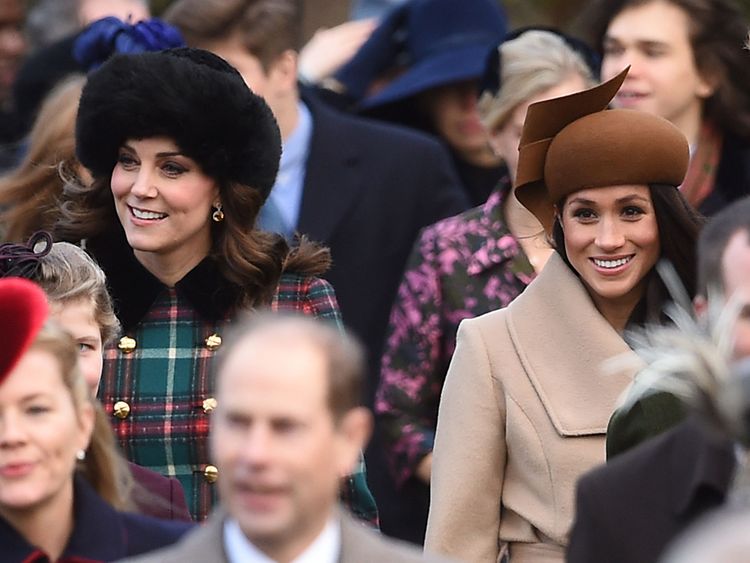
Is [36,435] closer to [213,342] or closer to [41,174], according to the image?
[213,342]

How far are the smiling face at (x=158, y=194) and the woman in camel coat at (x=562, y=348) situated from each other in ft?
2.74

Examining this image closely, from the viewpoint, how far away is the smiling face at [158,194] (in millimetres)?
6062

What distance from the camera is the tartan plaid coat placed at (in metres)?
5.95

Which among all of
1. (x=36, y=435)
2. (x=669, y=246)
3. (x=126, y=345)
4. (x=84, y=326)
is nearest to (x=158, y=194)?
(x=126, y=345)

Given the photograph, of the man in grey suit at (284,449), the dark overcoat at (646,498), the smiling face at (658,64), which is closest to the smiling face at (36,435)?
the man in grey suit at (284,449)

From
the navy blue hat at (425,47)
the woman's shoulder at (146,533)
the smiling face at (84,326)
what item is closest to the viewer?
the woman's shoulder at (146,533)

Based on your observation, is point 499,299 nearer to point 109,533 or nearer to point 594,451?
point 594,451

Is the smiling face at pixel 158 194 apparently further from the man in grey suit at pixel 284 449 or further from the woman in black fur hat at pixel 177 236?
the man in grey suit at pixel 284 449

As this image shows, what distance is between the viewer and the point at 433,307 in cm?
701

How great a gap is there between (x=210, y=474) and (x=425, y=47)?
3.31 m

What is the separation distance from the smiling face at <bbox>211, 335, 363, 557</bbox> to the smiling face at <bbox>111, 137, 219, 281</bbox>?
7.04ft

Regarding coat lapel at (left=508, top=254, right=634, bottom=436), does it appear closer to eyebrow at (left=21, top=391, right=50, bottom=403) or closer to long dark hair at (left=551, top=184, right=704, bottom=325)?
long dark hair at (left=551, top=184, right=704, bottom=325)

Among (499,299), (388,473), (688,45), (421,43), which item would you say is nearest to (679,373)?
(499,299)

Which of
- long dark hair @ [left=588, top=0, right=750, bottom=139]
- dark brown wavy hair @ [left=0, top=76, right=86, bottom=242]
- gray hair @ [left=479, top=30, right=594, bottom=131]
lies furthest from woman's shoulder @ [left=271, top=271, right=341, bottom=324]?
long dark hair @ [left=588, top=0, right=750, bottom=139]
